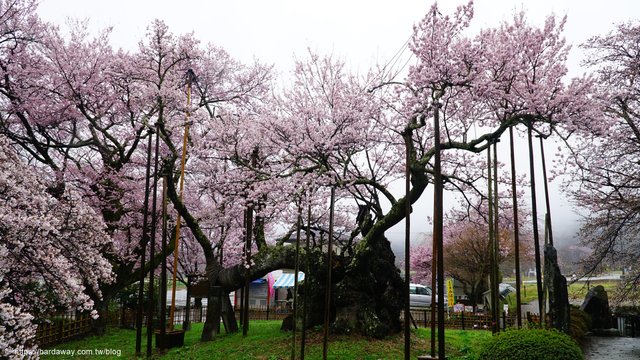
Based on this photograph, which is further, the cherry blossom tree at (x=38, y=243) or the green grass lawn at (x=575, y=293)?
the green grass lawn at (x=575, y=293)

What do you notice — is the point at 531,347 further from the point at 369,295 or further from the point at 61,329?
the point at 61,329

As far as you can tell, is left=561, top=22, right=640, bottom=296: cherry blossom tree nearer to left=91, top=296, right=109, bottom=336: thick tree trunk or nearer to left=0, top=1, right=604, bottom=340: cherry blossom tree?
left=0, top=1, right=604, bottom=340: cherry blossom tree

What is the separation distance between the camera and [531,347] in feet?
24.5

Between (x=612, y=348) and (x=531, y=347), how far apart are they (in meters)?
9.39

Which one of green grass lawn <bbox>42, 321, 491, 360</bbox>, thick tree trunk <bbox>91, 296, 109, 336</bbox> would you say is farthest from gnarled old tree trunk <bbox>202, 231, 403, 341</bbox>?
thick tree trunk <bbox>91, 296, 109, 336</bbox>

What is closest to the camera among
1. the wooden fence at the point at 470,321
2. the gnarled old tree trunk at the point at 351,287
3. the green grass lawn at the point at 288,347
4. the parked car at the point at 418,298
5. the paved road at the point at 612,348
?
the green grass lawn at the point at 288,347

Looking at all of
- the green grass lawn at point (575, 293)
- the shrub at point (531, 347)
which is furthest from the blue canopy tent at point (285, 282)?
the shrub at point (531, 347)

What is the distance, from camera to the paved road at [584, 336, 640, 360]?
1270 cm

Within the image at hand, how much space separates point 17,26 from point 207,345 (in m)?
13.0

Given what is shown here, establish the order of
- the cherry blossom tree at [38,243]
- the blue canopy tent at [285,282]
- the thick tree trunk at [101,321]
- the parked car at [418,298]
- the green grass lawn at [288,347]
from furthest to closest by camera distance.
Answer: the blue canopy tent at [285,282], the parked car at [418,298], the thick tree trunk at [101,321], the green grass lawn at [288,347], the cherry blossom tree at [38,243]

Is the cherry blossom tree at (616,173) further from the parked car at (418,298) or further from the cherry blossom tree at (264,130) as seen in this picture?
the parked car at (418,298)

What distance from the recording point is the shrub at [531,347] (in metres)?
7.31

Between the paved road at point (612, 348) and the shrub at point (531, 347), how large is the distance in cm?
625

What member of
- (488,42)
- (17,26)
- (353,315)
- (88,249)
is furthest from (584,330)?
(17,26)
